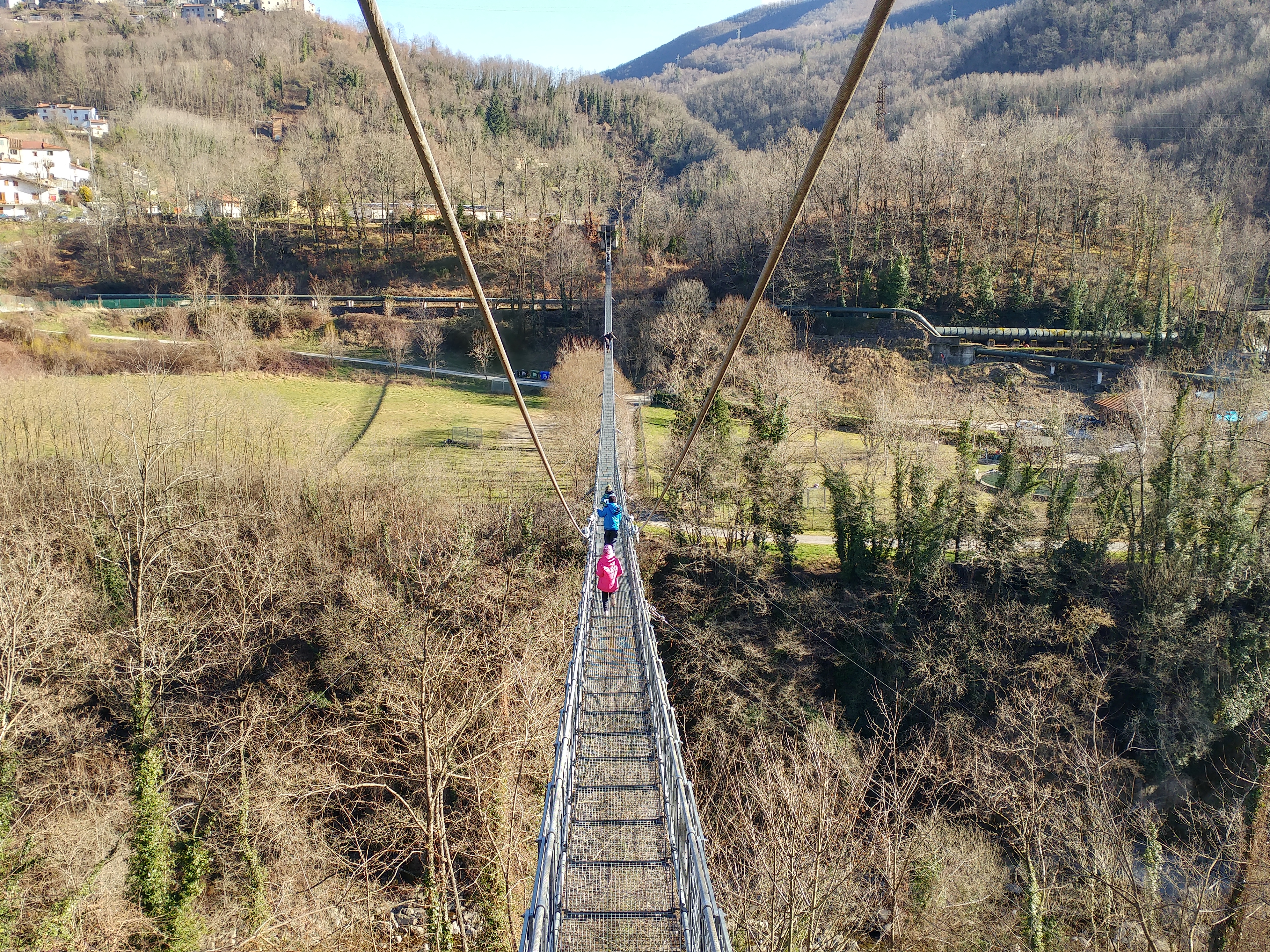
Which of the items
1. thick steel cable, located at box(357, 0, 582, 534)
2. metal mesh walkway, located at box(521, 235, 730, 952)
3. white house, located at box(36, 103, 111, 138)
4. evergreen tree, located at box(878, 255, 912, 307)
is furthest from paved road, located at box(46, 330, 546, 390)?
white house, located at box(36, 103, 111, 138)

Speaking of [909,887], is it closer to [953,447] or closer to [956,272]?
[953,447]

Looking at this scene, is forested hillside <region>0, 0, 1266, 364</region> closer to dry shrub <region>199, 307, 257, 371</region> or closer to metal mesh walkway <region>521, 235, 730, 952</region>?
dry shrub <region>199, 307, 257, 371</region>

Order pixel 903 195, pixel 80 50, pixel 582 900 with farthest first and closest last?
pixel 80 50
pixel 903 195
pixel 582 900

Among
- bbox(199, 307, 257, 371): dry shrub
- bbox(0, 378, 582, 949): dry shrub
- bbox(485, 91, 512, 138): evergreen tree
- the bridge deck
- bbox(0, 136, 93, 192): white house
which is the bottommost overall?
bbox(0, 378, 582, 949): dry shrub

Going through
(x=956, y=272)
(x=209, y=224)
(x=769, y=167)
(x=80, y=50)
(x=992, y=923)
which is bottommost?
(x=992, y=923)

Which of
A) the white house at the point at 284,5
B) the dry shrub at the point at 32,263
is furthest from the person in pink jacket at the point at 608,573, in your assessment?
the white house at the point at 284,5

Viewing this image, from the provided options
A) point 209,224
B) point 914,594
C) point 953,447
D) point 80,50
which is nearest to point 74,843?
point 914,594

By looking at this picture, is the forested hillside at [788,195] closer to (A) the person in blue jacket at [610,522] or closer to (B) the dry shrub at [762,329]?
(B) the dry shrub at [762,329]
